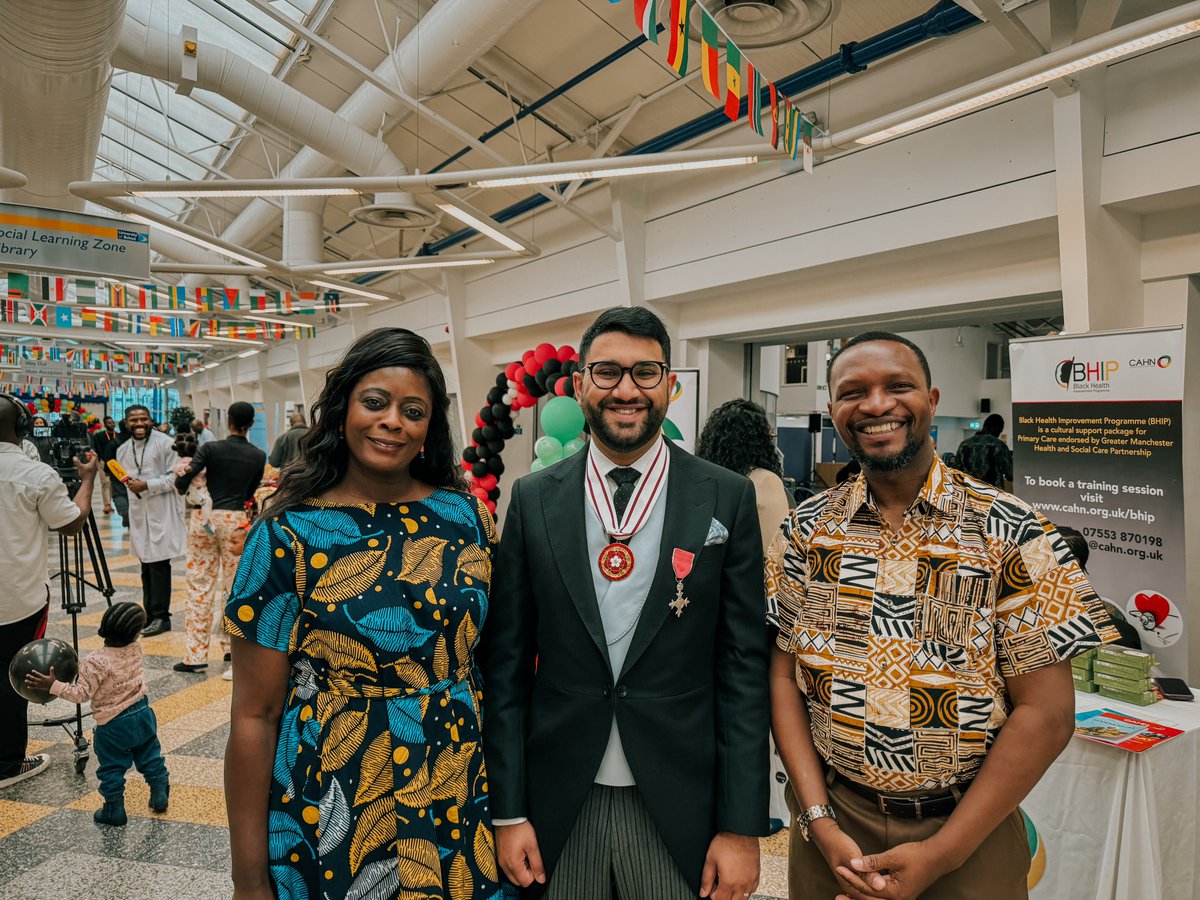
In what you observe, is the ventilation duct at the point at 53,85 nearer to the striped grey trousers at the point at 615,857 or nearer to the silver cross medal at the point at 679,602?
the silver cross medal at the point at 679,602

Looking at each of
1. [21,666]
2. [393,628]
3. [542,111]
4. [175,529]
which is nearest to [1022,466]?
[393,628]

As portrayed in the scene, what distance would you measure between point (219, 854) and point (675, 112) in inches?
250

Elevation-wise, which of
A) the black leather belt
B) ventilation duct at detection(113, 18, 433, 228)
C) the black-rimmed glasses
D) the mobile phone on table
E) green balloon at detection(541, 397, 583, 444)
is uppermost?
ventilation duct at detection(113, 18, 433, 228)

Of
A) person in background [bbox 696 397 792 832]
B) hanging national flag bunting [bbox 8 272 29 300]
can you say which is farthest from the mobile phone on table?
hanging national flag bunting [bbox 8 272 29 300]

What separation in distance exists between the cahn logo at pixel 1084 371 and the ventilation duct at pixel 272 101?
5.29 m

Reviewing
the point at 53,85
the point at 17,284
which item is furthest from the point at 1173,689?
the point at 17,284

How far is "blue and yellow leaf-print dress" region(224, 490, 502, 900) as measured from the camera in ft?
4.17

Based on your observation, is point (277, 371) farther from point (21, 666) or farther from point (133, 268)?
point (21, 666)

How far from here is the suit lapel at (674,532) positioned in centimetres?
132

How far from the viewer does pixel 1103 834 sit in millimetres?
2082

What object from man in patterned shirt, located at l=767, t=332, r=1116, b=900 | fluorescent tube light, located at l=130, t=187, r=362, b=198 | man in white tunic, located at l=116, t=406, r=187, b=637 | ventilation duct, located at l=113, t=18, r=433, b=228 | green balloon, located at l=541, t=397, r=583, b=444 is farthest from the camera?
man in white tunic, located at l=116, t=406, r=187, b=637

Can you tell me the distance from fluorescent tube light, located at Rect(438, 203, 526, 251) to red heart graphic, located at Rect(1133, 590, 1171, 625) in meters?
4.99

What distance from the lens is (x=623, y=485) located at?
144cm

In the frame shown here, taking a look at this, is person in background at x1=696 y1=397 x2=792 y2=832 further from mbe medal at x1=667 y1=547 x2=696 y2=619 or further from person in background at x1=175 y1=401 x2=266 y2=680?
person in background at x1=175 y1=401 x2=266 y2=680
